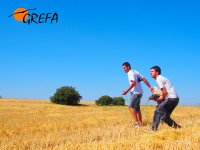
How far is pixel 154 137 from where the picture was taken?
8172 millimetres

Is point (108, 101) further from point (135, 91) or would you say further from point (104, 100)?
point (135, 91)

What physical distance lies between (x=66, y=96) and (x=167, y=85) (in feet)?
150

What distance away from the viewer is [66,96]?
55.6 meters

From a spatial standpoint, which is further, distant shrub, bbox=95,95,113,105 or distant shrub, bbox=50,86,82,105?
distant shrub, bbox=95,95,113,105

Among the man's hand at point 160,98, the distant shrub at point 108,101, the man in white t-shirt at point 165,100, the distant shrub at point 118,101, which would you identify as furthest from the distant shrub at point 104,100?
the man in white t-shirt at point 165,100

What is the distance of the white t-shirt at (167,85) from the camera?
10.4m

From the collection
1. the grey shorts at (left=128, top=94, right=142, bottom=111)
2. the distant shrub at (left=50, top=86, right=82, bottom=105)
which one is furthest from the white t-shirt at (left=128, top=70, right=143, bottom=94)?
the distant shrub at (left=50, top=86, right=82, bottom=105)

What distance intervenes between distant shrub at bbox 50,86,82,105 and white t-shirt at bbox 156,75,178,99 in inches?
1789

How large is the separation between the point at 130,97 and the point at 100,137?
3.34m

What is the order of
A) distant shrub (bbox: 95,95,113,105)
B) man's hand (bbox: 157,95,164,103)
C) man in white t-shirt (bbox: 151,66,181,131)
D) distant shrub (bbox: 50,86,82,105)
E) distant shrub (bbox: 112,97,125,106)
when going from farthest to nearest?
1. distant shrub (bbox: 112,97,125,106)
2. distant shrub (bbox: 95,95,113,105)
3. distant shrub (bbox: 50,86,82,105)
4. man's hand (bbox: 157,95,164,103)
5. man in white t-shirt (bbox: 151,66,181,131)

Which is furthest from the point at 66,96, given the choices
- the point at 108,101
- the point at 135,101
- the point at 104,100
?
the point at 135,101

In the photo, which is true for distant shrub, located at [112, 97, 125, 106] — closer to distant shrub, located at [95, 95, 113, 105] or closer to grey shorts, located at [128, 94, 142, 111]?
distant shrub, located at [95, 95, 113, 105]

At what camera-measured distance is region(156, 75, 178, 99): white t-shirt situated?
10430mm

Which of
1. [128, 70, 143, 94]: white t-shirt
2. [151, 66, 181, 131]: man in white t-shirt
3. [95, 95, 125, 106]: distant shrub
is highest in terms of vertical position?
[95, 95, 125, 106]: distant shrub
